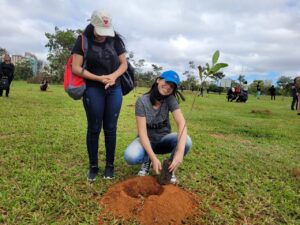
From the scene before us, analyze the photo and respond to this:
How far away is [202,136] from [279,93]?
5065 centimetres

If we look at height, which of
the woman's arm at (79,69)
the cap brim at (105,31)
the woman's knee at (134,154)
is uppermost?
the cap brim at (105,31)

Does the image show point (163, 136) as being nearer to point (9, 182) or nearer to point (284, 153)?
point (9, 182)

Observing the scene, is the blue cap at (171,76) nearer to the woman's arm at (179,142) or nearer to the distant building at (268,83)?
the woman's arm at (179,142)

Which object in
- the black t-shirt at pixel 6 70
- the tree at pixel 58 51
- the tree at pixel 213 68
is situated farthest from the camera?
the tree at pixel 58 51

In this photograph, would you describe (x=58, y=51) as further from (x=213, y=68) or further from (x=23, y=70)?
(x=213, y=68)

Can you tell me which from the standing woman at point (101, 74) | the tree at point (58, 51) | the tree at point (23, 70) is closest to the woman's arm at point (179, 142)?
the standing woman at point (101, 74)

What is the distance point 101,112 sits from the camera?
3223 mm

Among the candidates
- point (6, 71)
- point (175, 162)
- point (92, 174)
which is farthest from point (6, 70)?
point (175, 162)

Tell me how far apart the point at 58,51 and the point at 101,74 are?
171 feet

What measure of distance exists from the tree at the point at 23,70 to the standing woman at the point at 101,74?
2443 inches

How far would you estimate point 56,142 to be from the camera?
516 cm

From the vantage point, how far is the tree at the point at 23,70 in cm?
6091

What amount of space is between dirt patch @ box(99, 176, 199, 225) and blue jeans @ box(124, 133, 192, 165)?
14.1 inches

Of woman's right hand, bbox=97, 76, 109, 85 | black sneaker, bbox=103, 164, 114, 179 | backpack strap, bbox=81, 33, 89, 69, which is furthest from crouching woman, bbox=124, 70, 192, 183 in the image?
backpack strap, bbox=81, 33, 89, 69
